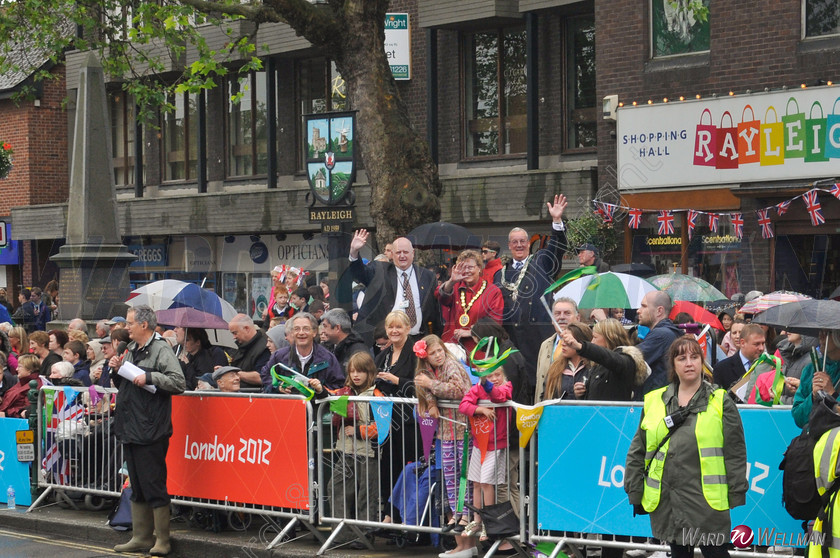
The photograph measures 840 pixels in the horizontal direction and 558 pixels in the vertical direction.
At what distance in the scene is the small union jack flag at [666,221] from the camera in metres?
18.5

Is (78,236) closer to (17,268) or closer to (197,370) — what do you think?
(197,370)

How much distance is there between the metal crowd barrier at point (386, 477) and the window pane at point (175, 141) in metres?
22.0

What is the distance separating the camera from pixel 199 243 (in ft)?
97.9

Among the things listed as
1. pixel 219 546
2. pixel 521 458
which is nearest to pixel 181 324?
pixel 219 546

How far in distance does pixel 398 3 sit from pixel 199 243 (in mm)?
8684

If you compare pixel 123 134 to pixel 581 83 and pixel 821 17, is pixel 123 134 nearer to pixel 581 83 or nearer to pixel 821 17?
pixel 581 83

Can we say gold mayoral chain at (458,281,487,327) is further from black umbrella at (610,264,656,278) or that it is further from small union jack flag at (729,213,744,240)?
small union jack flag at (729,213,744,240)

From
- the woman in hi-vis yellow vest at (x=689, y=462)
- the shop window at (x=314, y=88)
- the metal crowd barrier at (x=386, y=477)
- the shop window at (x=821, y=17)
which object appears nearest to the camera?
the woman in hi-vis yellow vest at (x=689, y=462)

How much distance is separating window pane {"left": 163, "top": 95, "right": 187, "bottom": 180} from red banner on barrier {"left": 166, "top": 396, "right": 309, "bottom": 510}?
20.6 m

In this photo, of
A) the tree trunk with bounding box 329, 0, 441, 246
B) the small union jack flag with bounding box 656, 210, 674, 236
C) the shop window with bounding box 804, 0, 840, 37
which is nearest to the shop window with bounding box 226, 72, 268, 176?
the small union jack flag with bounding box 656, 210, 674, 236

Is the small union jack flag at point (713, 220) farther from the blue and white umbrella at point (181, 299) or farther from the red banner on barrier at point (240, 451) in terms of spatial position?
the red banner on barrier at point (240, 451)

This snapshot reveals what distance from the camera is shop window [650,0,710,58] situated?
18938mm

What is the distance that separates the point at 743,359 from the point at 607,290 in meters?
1.66

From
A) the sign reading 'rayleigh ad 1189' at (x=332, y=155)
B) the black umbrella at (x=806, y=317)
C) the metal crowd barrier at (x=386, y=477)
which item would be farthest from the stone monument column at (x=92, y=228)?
the black umbrella at (x=806, y=317)
